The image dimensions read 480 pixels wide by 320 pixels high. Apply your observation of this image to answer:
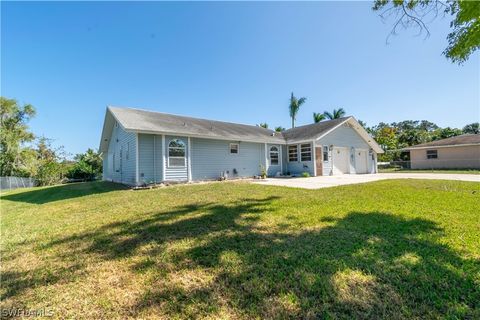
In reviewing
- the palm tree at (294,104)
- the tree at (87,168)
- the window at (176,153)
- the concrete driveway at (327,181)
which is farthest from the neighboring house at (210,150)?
the palm tree at (294,104)

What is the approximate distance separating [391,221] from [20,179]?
97.2ft

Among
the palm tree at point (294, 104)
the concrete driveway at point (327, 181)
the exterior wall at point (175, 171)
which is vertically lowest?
the concrete driveway at point (327, 181)

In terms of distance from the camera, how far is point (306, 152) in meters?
17.5

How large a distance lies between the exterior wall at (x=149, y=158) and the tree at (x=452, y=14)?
10933 mm

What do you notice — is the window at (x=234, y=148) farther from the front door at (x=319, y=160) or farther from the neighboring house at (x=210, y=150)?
the front door at (x=319, y=160)

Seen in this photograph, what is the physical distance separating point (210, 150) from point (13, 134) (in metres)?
27.5

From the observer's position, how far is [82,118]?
25.6 meters

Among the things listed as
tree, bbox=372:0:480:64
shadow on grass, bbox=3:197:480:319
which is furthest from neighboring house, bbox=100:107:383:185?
tree, bbox=372:0:480:64

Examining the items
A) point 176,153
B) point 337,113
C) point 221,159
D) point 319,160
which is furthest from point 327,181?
point 337,113

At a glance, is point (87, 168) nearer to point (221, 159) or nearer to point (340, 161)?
point (221, 159)

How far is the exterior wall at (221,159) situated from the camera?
13.5 m

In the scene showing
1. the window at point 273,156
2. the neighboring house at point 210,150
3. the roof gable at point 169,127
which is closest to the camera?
the roof gable at point 169,127

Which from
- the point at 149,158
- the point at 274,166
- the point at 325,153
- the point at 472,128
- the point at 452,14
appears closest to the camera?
the point at 452,14

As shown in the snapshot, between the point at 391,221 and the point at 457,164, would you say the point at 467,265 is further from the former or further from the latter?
the point at 457,164
